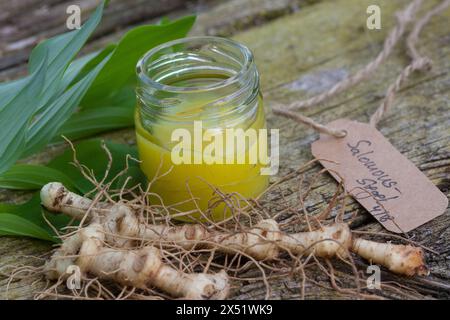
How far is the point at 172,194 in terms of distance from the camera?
100cm

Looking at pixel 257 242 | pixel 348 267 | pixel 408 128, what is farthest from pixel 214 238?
pixel 408 128

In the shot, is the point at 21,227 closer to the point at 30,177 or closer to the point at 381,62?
the point at 30,177

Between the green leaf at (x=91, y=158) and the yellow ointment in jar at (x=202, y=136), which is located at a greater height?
the yellow ointment in jar at (x=202, y=136)

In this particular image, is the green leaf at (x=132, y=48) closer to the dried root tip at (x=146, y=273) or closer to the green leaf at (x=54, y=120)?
the green leaf at (x=54, y=120)

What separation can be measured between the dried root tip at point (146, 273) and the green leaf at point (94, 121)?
14.8 inches

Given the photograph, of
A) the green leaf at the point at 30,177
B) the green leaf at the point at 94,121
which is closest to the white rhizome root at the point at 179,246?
the green leaf at the point at 30,177

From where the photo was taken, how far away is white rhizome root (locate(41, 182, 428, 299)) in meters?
0.84

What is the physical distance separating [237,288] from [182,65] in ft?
Result: 1.23

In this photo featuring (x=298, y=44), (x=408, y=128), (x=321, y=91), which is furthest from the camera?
(x=298, y=44)

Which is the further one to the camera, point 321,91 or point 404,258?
point 321,91

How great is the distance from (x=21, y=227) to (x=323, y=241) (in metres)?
0.41

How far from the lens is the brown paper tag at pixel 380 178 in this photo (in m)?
0.99

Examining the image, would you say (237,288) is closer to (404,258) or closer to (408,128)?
(404,258)

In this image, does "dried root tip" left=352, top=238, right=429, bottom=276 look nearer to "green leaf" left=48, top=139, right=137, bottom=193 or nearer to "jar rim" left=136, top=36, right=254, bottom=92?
"jar rim" left=136, top=36, right=254, bottom=92
